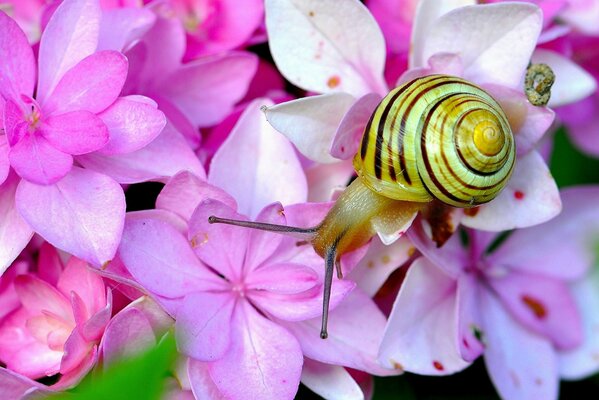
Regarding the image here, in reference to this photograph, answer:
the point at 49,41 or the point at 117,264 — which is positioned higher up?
the point at 49,41

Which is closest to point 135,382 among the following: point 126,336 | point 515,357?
point 126,336

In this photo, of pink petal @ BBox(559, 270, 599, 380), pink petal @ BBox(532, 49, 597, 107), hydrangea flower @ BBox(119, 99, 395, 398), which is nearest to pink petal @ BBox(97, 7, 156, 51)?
hydrangea flower @ BBox(119, 99, 395, 398)

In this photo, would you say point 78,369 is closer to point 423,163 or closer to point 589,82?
point 423,163

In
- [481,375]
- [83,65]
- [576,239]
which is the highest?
[83,65]

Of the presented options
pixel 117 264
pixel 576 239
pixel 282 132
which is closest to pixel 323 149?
pixel 282 132

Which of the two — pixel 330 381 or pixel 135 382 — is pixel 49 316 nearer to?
pixel 330 381

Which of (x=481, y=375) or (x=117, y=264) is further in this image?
(x=481, y=375)

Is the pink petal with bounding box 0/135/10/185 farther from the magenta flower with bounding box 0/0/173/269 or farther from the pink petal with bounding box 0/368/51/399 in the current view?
the pink petal with bounding box 0/368/51/399
